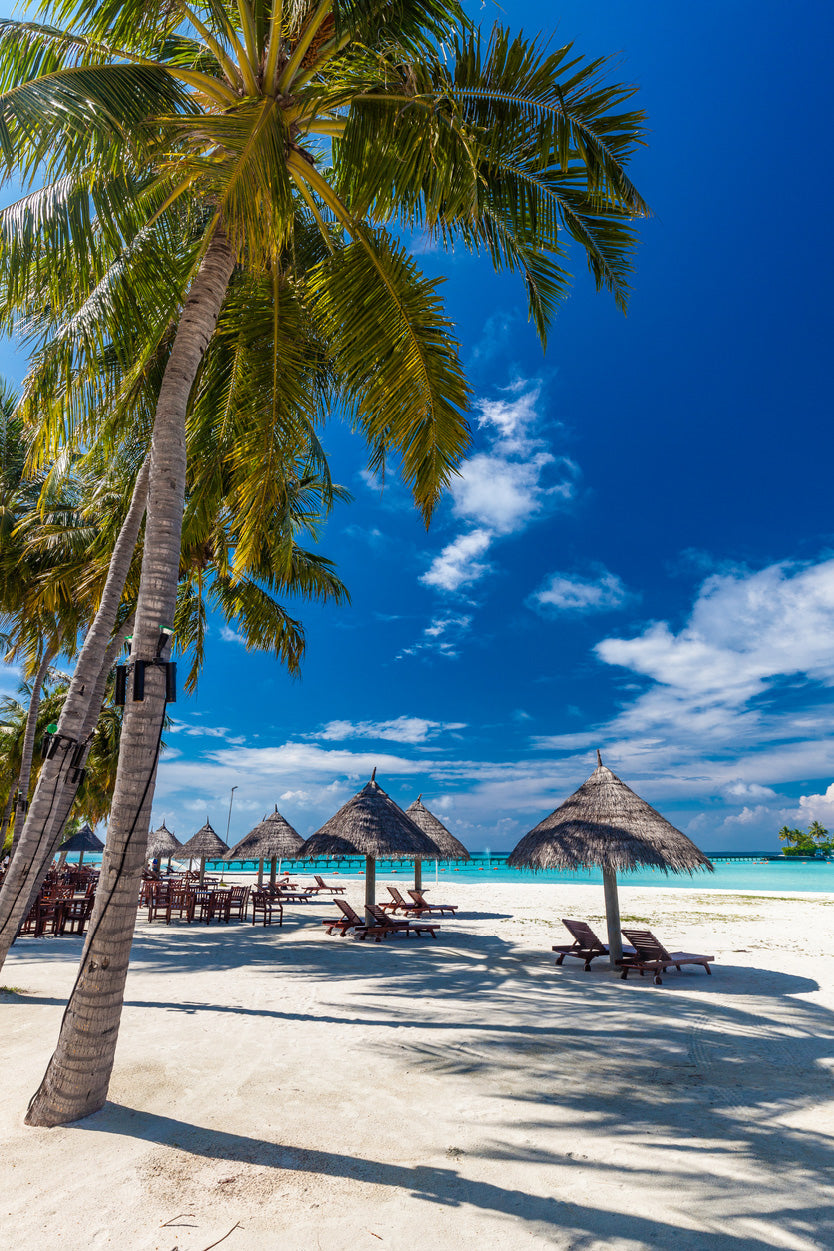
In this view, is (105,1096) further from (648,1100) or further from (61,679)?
(61,679)

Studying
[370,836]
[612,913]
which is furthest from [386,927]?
[612,913]

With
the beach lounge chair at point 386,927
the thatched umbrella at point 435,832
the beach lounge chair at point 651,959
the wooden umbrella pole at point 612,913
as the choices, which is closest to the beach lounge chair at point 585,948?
the wooden umbrella pole at point 612,913

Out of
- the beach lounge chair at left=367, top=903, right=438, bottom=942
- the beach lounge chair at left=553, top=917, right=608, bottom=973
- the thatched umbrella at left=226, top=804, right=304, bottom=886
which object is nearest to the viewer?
the beach lounge chair at left=553, top=917, right=608, bottom=973

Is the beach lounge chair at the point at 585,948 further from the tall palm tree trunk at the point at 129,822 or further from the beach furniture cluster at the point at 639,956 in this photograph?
the tall palm tree trunk at the point at 129,822

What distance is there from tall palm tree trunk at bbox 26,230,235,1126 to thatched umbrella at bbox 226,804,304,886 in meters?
13.2

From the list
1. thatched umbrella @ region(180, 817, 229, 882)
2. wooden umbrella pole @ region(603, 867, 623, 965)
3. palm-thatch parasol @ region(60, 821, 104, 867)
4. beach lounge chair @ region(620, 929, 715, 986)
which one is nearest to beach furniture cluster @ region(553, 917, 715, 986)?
beach lounge chair @ region(620, 929, 715, 986)

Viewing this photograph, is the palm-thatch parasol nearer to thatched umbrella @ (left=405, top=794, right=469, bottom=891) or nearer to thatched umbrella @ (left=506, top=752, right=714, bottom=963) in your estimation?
thatched umbrella @ (left=405, top=794, right=469, bottom=891)

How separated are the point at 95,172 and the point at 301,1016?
7.62 metres

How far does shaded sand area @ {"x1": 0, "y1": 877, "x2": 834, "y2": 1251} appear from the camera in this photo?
2.99 m

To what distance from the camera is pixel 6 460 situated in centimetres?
1301

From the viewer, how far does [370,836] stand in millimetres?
13617

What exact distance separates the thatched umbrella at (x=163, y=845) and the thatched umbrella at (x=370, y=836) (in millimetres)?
11558

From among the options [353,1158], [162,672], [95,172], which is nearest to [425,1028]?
[353,1158]

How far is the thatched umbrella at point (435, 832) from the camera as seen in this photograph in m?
17.6
